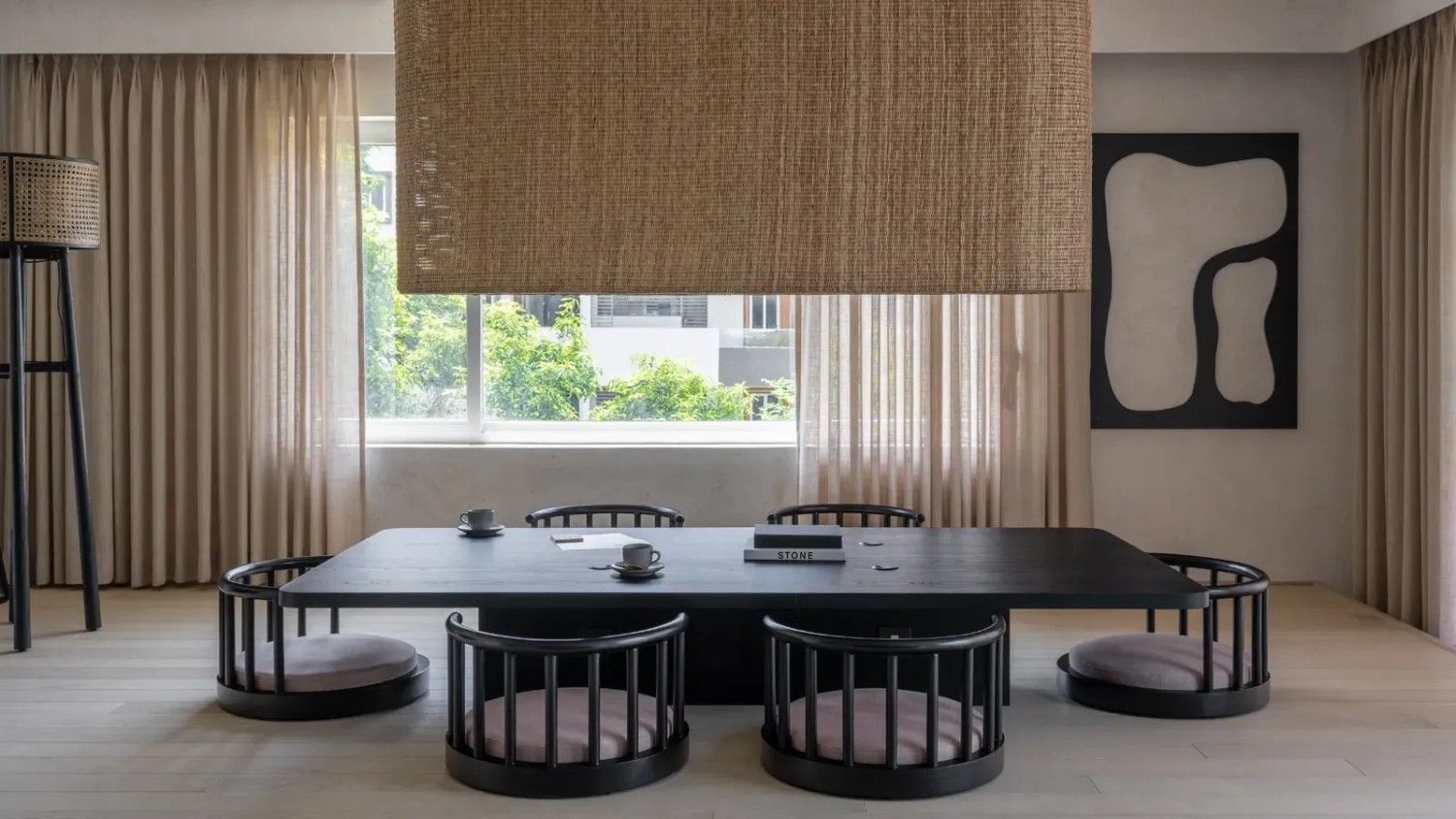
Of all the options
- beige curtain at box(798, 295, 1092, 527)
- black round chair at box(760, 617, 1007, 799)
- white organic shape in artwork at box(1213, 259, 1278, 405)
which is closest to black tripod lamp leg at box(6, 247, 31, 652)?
black round chair at box(760, 617, 1007, 799)

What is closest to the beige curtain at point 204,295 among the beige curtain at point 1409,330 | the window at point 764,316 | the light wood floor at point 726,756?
the light wood floor at point 726,756

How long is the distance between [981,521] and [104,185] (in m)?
3.98

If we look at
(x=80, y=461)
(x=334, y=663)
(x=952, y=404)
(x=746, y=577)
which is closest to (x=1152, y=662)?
(x=746, y=577)

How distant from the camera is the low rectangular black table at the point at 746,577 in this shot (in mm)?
3270

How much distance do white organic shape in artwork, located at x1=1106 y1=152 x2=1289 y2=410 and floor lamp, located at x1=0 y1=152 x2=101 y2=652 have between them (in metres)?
4.07

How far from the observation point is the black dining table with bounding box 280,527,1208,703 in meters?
3.28

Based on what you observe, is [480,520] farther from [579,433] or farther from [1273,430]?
[1273,430]

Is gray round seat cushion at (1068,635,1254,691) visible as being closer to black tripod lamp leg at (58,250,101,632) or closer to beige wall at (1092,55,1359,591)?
beige wall at (1092,55,1359,591)

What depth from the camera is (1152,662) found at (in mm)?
3730

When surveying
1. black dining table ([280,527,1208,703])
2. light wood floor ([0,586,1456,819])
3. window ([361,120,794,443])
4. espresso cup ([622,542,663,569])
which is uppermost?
window ([361,120,794,443])

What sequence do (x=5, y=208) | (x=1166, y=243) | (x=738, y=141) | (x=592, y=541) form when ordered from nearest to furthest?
(x=738, y=141) < (x=592, y=541) < (x=5, y=208) < (x=1166, y=243)

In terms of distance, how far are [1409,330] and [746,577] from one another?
3.06 m

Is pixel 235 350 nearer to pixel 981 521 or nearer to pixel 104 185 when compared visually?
pixel 104 185

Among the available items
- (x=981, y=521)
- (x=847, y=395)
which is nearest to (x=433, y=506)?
(x=847, y=395)
